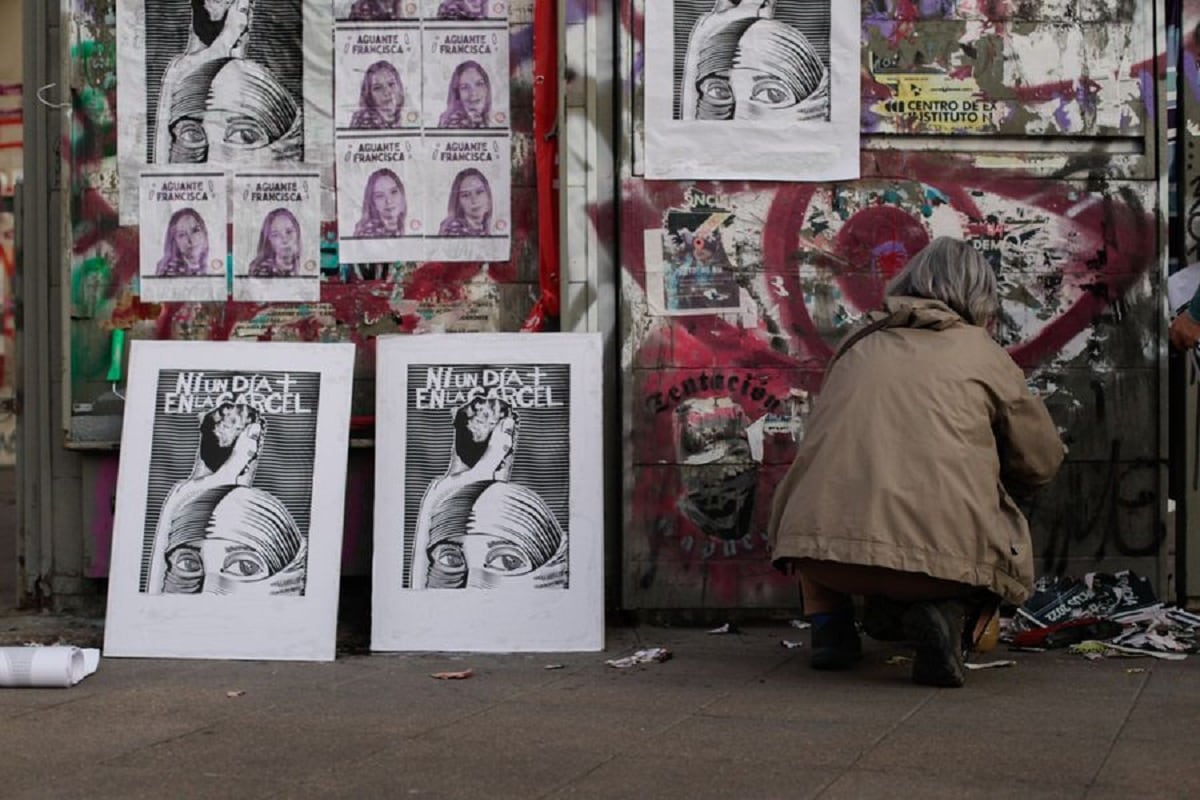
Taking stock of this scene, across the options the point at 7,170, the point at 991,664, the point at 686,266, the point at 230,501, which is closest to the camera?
the point at 991,664

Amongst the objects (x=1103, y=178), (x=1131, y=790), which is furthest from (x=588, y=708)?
(x=1103, y=178)

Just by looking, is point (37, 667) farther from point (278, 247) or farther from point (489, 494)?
point (278, 247)

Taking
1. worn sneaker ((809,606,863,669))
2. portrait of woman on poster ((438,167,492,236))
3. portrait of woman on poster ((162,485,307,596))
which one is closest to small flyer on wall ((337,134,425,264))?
portrait of woman on poster ((438,167,492,236))

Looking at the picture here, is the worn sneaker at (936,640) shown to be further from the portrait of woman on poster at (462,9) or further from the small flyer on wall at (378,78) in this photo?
the portrait of woman on poster at (462,9)

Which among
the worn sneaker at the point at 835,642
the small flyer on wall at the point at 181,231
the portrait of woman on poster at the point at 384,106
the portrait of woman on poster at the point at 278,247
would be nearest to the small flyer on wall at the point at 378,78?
the portrait of woman on poster at the point at 384,106

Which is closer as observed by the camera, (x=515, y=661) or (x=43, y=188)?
(x=515, y=661)

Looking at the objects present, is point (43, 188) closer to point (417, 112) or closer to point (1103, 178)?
point (417, 112)

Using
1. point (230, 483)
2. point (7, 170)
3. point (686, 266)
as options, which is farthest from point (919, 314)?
point (7, 170)

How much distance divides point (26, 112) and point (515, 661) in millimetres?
2876

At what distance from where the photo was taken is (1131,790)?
3.92 meters

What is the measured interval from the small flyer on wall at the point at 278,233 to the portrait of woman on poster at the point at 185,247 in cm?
13

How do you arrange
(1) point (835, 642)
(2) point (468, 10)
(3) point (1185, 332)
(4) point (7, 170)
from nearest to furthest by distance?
(1) point (835, 642) < (3) point (1185, 332) < (2) point (468, 10) < (4) point (7, 170)

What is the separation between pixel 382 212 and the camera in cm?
653

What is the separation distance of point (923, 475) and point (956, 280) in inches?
27.7
